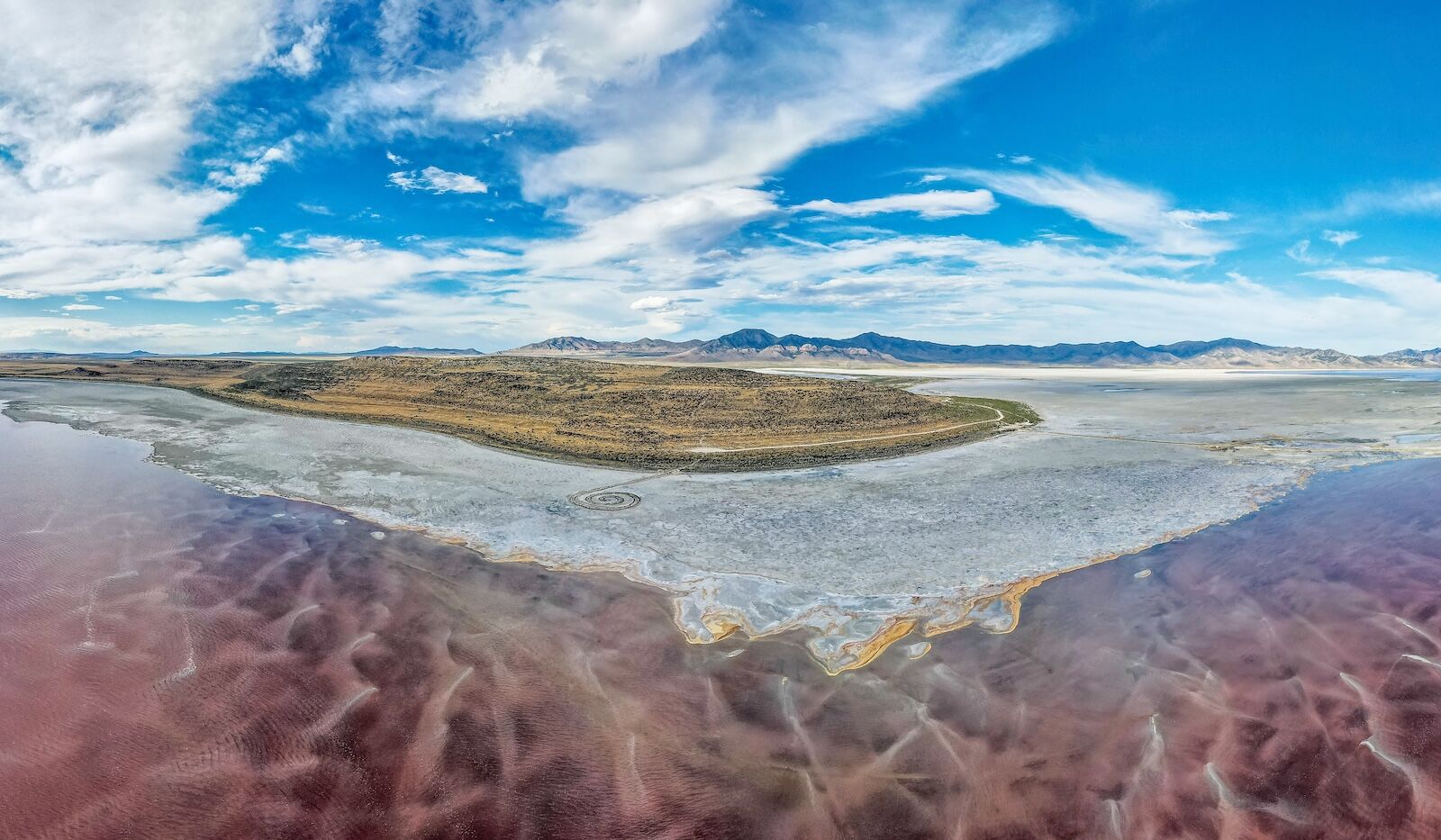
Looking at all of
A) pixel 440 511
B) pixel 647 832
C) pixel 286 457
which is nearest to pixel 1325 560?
pixel 647 832

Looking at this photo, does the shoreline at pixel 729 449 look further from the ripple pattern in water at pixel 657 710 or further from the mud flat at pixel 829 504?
the ripple pattern in water at pixel 657 710

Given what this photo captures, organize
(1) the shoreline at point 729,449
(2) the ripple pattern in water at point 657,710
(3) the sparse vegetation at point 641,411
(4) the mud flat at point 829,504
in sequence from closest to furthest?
(2) the ripple pattern in water at point 657,710, (4) the mud flat at point 829,504, (1) the shoreline at point 729,449, (3) the sparse vegetation at point 641,411

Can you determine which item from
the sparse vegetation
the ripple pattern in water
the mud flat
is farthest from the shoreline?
the ripple pattern in water

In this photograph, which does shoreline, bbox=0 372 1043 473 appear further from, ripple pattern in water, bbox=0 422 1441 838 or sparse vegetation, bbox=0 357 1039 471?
ripple pattern in water, bbox=0 422 1441 838

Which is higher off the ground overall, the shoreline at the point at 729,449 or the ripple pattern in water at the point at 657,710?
the shoreline at the point at 729,449

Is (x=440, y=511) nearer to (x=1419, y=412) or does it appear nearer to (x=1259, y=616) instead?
(x=1259, y=616)

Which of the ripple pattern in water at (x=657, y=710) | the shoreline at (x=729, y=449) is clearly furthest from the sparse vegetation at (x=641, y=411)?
the ripple pattern in water at (x=657, y=710)

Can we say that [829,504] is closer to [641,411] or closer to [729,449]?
[729,449]
